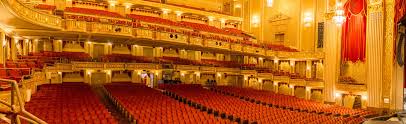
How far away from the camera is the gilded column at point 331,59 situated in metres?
13.6

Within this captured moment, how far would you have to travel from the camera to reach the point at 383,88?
1175cm

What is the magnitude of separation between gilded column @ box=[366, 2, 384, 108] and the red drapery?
371 mm

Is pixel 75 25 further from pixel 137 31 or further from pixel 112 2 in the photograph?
pixel 112 2

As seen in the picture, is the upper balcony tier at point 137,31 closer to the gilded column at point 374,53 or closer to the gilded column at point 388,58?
the gilded column at point 374,53

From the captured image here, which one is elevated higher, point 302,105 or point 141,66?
point 141,66

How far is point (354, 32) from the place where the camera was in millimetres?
12875

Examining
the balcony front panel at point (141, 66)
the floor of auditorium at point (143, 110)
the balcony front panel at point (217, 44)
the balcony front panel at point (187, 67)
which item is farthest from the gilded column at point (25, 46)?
the balcony front panel at point (217, 44)

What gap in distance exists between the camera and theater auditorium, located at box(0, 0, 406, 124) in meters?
7.48

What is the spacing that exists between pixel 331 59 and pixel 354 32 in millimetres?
1505

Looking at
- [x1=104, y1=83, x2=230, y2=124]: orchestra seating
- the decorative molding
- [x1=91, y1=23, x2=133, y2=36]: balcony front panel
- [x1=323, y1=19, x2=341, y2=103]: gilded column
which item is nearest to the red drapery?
[x1=323, y1=19, x2=341, y2=103]: gilded column

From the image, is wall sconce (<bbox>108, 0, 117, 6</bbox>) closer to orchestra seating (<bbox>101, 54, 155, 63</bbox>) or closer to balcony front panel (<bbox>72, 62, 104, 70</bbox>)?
orchestra seating (<bbox>101, 54, 155, 63</bbox>)

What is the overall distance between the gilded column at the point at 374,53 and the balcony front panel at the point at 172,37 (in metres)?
7.41

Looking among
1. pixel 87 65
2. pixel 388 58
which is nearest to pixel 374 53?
pixel 388 58

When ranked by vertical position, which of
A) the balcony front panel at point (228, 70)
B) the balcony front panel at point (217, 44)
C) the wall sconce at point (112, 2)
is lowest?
the balcony front panel at point (228, 70)
